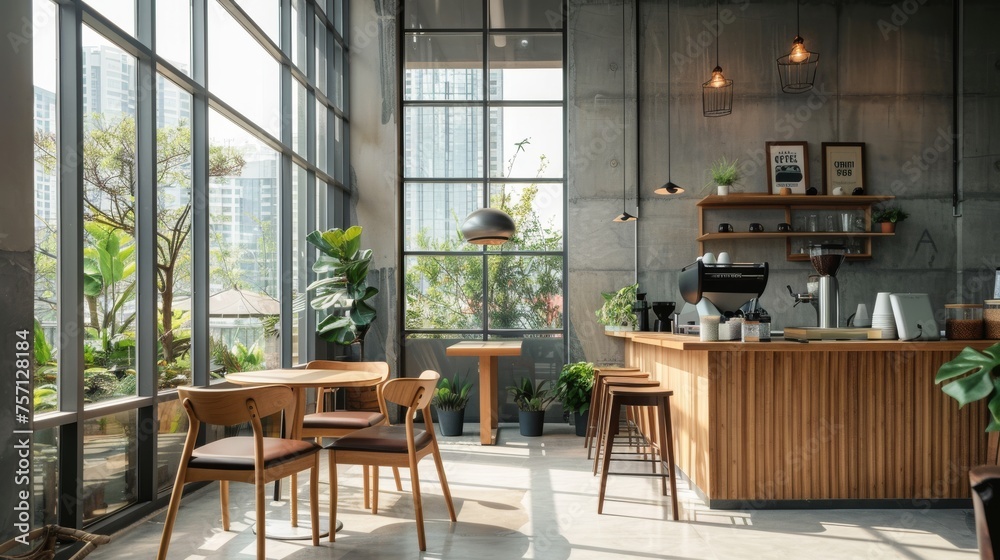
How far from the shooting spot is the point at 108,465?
3605mm

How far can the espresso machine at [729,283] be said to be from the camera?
15.0ft

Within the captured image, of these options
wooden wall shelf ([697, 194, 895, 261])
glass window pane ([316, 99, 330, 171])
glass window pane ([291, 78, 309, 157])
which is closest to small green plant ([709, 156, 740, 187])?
wooden wall shelf ([697, 194, 895, 261])

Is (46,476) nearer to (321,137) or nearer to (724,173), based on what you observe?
(321,137)

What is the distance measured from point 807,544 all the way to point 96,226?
398 centimetres

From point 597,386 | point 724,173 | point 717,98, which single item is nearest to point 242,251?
point 597,386

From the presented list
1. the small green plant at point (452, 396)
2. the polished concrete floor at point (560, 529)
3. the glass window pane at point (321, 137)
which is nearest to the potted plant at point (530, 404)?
the small green plant at point (452, 396)

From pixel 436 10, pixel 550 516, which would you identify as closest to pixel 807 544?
pixel 550 516

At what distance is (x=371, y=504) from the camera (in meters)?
4.21

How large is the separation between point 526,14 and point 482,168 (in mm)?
1773

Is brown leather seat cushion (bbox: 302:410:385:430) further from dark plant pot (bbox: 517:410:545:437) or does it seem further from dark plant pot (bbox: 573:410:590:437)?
dark plant pot (bbox: 573:410:590:437)

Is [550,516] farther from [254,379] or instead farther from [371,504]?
[254,379]

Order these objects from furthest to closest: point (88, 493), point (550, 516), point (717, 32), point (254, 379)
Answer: point (717, 32) < point (550, 516) < point (254, 379) < point (88, 493)

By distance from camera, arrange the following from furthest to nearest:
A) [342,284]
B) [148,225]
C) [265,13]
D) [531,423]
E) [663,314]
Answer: [531,423]
[342,284]
[663,314]
[265,13]
[148,225]

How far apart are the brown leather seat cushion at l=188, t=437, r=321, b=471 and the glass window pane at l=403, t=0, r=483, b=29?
18.4 ft
